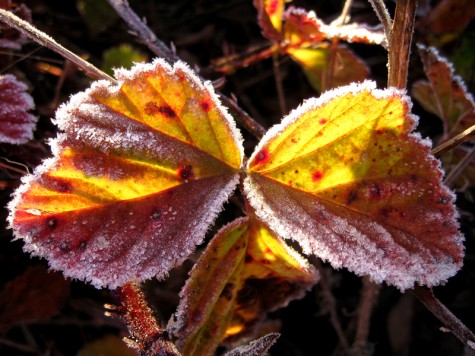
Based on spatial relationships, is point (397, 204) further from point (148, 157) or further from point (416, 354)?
point (416, 354)

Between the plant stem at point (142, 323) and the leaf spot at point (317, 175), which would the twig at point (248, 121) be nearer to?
the leaf spot at point (317, 175)

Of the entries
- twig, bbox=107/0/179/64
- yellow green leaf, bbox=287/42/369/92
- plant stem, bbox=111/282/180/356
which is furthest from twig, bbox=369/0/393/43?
plant stem, bbox=111/282/180/356

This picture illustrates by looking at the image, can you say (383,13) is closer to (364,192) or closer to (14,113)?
(364,192)

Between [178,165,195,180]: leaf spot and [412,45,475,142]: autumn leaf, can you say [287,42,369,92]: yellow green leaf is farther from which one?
[178,165,195,180]: leaf spot

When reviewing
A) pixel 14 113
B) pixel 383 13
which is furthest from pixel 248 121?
pixel 14 113

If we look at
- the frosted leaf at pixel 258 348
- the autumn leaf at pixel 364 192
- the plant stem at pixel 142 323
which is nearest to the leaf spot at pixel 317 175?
the autumn leaf at pixel 364 192

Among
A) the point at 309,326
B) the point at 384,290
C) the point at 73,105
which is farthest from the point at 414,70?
the point at 73,105
